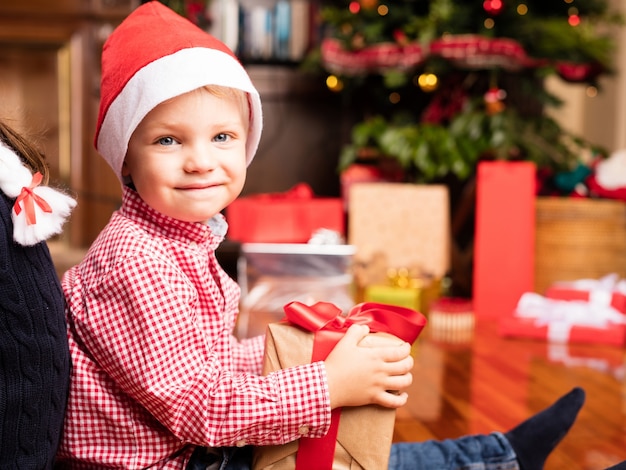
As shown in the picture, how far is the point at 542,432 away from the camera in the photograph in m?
1.11

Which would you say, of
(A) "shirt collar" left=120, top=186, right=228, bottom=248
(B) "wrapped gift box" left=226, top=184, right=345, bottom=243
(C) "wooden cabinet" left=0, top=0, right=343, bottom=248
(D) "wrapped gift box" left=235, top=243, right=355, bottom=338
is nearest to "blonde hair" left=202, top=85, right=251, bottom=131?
(A) "shirt collar" left=120, top=186, right=228, bottom=248

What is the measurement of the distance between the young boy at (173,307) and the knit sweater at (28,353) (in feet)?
0.17

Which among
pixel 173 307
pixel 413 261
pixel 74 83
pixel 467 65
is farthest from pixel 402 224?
pixel 173 307

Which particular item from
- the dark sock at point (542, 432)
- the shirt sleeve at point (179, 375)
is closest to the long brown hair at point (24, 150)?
the shirt sleeve at point (179, 375)

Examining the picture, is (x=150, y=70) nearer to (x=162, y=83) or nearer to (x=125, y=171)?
(x=162, y=83)

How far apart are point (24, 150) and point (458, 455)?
2.17 ft

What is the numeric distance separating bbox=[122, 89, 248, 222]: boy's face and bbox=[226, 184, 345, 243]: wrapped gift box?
1.81 m

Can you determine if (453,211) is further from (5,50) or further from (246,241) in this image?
(5,50)

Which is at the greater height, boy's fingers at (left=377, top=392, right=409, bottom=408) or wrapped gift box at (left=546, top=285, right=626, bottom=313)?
boy's fingers at (left=377, top=392, right=409, bottom=408)

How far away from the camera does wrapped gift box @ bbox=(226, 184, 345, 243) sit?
8.95 ft

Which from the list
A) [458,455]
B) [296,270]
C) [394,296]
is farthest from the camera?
[296,270]

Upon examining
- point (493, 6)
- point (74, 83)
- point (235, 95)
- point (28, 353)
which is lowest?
point (28, 353)

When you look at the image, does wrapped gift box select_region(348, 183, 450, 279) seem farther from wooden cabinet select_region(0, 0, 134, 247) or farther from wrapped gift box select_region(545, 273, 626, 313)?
wooden cabinet select_region(0, 0, 134, 247)

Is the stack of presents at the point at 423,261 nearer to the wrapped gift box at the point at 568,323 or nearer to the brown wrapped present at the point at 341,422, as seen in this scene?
the wrapped gift box at the point at 568,323
